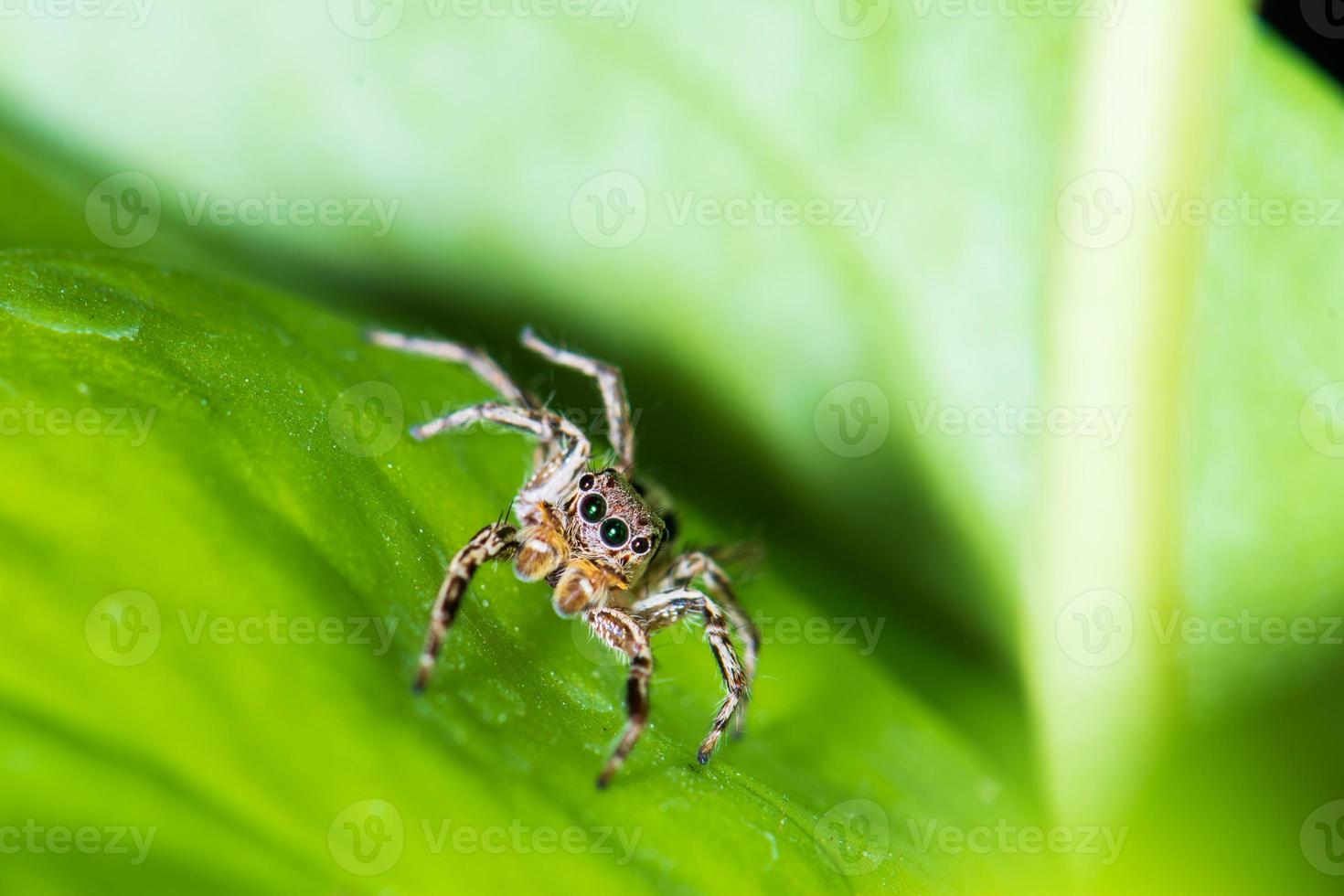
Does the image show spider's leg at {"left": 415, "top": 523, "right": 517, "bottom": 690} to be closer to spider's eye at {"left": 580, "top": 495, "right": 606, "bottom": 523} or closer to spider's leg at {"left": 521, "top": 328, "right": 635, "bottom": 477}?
spider's eye at {"left": 580, "top": 495, "right": 606, "bottom": 523}

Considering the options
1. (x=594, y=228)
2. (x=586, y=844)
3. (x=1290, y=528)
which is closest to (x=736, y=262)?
(x=594, y=228)

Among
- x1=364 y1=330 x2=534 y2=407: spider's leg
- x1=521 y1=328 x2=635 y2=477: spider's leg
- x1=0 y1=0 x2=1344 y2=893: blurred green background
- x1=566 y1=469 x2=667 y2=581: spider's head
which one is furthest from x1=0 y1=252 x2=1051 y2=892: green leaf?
x1=521 y1=328 x2=635 y2=477: spider's leg

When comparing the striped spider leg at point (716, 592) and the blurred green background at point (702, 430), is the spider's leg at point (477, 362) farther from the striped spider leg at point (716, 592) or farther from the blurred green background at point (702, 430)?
the striped spider leg at point (716, 592)

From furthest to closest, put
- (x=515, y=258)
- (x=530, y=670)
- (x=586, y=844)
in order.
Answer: (x=515, y=258) < (x=530, y=670) < (x=586, y=844)

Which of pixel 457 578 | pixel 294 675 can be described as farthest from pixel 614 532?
pixel 294 675

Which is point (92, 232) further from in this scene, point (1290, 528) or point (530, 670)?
point (1290, 528)

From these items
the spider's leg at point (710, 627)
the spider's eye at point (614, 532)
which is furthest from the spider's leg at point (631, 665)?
the spider's eye at point (614, 532)

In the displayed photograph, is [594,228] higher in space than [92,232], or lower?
higher

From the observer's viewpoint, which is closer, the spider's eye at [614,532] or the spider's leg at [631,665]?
the spider's leg at [631,665]
